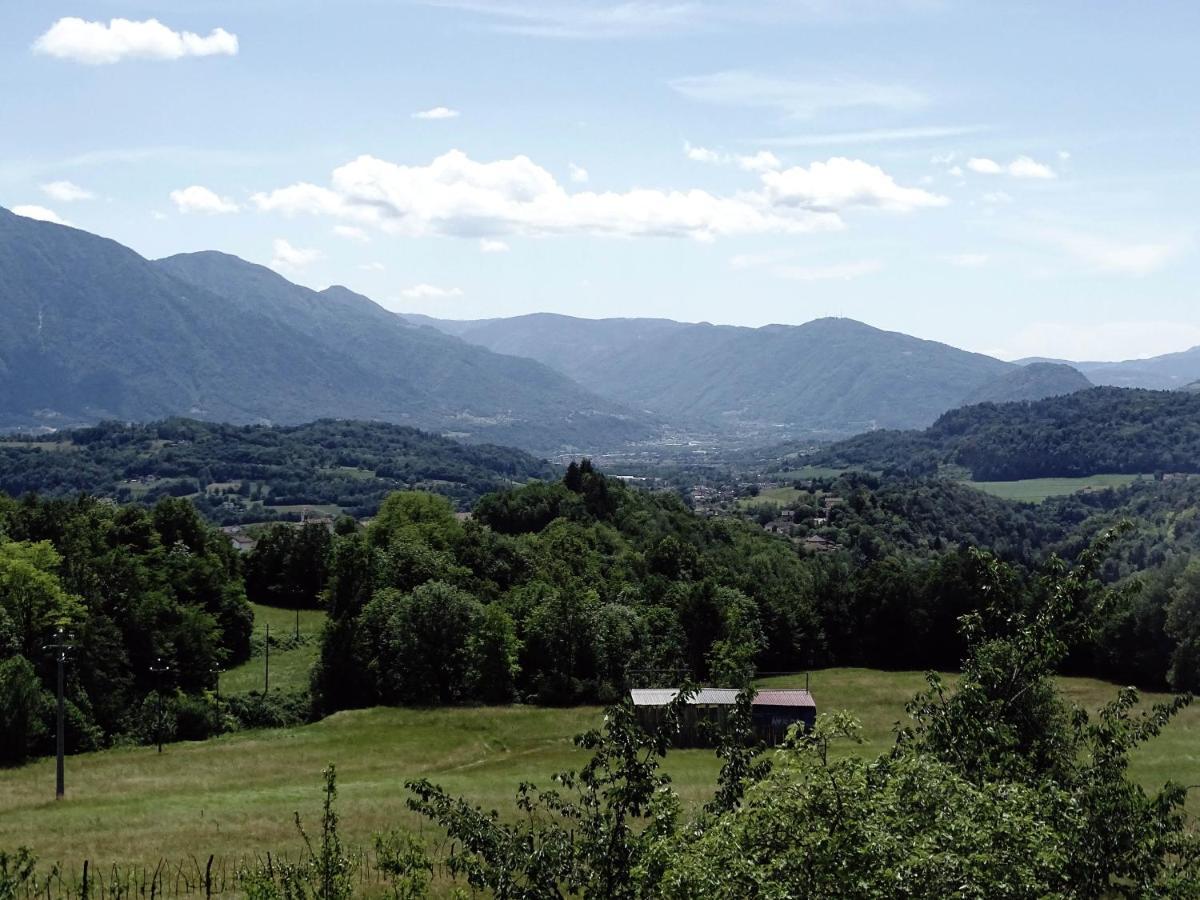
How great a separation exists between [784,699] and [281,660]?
48075 millimetres

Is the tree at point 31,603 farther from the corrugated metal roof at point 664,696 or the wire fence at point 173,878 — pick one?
the wire fence at point 173,878

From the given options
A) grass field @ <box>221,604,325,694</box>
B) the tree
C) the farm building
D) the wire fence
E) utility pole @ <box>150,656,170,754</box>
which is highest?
the tree

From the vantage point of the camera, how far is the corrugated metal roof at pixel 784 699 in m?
63.9

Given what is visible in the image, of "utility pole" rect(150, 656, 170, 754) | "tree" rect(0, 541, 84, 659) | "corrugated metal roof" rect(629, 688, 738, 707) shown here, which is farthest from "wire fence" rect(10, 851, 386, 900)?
"tree" rect(0, 541, 84, 659)

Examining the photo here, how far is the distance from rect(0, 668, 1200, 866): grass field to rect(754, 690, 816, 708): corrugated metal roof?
4.29 meters

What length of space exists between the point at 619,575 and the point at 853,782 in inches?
3527

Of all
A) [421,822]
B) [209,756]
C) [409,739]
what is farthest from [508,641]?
[421,822]

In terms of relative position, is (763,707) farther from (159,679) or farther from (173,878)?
(159,679)

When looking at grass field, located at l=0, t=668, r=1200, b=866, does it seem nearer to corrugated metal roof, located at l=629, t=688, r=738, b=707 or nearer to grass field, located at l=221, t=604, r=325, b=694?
corrugated metal roof, located at l=629, t=688, r=738, b=707

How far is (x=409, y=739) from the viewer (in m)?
61.9

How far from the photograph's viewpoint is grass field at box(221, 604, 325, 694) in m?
82.8

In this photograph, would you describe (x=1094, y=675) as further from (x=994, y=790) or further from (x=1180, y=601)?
(x=994, y=790)

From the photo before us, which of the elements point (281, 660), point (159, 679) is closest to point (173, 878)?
point (159, 679)

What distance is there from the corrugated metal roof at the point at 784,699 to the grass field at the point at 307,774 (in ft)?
14.1
